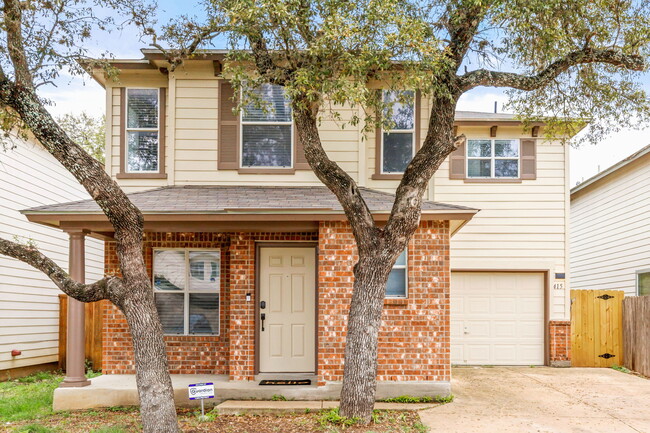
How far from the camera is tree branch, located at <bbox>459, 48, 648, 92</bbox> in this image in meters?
7.91

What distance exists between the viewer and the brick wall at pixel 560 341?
12500mm

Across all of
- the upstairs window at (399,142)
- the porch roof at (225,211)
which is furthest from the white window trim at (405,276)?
the upstairs window at (399,142)

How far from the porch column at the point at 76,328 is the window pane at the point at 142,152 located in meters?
2.19

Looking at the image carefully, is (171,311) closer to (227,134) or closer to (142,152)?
(142,152)

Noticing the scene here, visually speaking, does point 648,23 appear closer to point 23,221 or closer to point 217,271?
point 217,271

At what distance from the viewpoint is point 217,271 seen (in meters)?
10.1

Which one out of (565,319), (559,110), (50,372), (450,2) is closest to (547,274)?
(565,319)

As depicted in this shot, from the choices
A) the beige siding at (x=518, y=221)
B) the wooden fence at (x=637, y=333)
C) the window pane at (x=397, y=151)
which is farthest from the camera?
the beige siding at (x=518, y=221)

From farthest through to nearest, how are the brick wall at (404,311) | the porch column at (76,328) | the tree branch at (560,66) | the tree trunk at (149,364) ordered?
the brick wall at (404,311) < the porch column at (76,328) < the tree branch at (560,66) < the tree trunk at (149,364)

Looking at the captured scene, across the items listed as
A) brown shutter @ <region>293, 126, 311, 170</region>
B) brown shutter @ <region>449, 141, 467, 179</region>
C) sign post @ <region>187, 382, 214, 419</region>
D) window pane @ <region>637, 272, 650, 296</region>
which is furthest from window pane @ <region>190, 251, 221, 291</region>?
window pane @ <region>637, 272, 650, 296</region>

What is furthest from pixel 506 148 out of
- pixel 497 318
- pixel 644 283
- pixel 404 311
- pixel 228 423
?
pixel 228 423

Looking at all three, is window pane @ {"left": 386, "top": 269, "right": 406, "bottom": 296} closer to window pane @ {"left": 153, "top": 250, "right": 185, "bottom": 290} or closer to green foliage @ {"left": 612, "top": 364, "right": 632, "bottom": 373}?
window pane @ {"left": 153, "top": 250, "right": 185, "bottom": 290}

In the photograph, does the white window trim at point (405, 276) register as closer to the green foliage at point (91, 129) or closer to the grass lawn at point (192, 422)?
the grass lawn at point (192, 422)

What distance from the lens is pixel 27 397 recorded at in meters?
9.50
